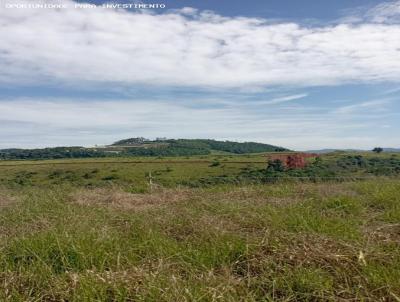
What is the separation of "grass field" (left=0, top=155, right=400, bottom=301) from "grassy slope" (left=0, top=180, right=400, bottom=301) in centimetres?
1

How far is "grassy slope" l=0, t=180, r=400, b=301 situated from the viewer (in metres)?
3.64

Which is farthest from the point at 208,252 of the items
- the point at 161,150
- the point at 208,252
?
the point at 161,150

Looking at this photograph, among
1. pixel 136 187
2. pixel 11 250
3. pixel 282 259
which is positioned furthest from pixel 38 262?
pixel 136 187

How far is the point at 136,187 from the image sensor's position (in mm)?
10234

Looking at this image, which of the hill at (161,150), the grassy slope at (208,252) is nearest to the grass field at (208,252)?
the grassy slope at (208,252)

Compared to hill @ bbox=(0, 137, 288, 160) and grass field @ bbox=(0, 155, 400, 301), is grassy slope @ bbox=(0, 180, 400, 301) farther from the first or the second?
hill @ bbox=(0, 137, 288, 160)

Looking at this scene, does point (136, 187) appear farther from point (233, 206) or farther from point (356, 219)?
point (356, 219)

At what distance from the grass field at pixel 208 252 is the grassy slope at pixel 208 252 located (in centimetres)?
1

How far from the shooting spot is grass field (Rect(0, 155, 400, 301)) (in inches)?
143

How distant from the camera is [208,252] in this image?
4520 millimetres

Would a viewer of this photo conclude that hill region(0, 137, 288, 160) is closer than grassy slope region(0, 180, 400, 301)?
No

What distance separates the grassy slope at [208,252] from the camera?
12.0 feet

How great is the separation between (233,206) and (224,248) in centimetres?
213

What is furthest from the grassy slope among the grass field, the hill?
the hill
